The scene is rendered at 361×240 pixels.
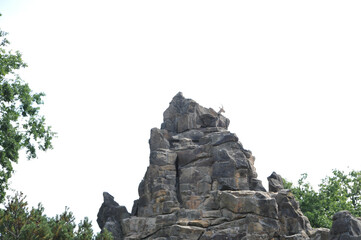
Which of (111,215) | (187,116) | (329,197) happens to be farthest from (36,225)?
(329,197)

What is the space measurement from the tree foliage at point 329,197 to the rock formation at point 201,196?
15.4 meters

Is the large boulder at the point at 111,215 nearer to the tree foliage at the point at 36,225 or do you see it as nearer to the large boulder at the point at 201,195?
the large boulder at the point at 201,195

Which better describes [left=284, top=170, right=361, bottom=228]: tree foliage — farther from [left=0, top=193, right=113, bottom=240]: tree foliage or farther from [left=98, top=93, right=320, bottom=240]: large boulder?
[left=0, top=193, right=113, bottom=240]: tree foliage

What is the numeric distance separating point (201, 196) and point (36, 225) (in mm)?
12625

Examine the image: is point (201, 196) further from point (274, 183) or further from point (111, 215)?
point (111, 215)

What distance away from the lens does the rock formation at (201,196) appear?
29.4m

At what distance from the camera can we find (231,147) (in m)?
33.8

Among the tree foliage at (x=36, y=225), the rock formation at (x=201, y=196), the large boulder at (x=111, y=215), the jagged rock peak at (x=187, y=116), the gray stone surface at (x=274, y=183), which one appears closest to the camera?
the tree foliage at (x=36, y=225)

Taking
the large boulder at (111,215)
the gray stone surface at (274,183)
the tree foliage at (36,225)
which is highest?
the gray stone surface at (274,183)

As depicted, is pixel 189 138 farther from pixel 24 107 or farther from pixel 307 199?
pixel 307 199

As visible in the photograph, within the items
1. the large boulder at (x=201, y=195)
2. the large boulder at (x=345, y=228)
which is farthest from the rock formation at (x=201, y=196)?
the large boulder at (x=345, y=228)

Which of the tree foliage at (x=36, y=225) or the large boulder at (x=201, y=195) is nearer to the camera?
the tree foliage at (x=36, y=225)

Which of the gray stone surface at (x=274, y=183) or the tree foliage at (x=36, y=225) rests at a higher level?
the gray stone surface at (x=274, y=183)

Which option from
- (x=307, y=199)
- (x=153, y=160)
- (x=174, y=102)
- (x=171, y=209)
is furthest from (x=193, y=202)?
(x=307, y=199)
